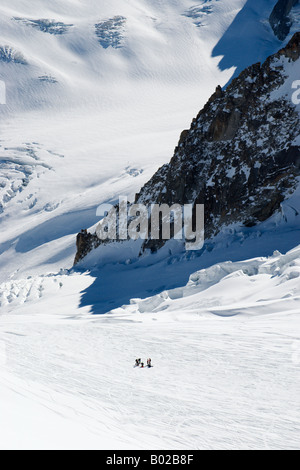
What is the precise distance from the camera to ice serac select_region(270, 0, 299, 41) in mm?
106062

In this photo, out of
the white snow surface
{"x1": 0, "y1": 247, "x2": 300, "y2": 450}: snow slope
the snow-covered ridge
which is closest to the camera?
{"x1": 0, "y1": 247, "x2": 300, "y2": 450}: snow slope

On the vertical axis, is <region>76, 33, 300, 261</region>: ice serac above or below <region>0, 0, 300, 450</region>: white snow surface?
above

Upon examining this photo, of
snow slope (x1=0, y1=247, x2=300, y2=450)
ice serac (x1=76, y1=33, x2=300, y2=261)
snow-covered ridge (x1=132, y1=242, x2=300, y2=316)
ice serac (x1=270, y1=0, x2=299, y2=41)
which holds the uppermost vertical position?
ice serac (x1=270, y1=0, x2=299, y2=41)

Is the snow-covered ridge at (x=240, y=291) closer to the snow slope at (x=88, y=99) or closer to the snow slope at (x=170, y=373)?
the snow slope at (x=170, y=373)

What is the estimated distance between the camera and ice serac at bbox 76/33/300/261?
105 feet

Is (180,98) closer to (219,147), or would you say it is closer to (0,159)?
(0,159)

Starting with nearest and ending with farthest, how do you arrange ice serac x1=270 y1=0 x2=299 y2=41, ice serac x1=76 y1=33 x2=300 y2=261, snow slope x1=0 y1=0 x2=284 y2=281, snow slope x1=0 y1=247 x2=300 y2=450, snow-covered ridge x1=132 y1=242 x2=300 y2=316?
snow slope x1=0 y1=247 x2=300 y2=450 → snow-covered ridge x1=132 y1=242 x2=300 y2=316 → ice serac x1=76 y1=33 x2=300 y2=261 → snow slope x1=0 y1=0 x2=284 y2=281 → ice serac x1=270 y1=0 x2=299 y2=41

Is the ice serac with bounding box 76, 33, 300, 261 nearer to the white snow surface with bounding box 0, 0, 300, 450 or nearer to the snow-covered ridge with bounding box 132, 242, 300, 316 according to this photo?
the white snow surface with bounding box 0, 0, 300, 450

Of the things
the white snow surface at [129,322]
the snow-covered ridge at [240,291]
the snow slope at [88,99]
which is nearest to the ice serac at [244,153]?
the white snow surface at [129,322]

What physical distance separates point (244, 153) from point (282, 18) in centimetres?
8711

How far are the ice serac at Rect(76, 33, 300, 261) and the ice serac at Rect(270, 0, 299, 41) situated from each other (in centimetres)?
7750

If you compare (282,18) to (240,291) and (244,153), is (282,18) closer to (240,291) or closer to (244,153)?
(244,153)

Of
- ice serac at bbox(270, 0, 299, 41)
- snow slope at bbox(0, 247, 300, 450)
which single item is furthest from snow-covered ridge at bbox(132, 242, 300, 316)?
ice serac at bbox(270, 0, 299, 41)

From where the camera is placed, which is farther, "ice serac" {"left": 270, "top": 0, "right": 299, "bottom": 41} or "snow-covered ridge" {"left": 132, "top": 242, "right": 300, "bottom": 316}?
"ice serac" {"left": 270, "top": 0, "right": 299, "bottom": 41}
